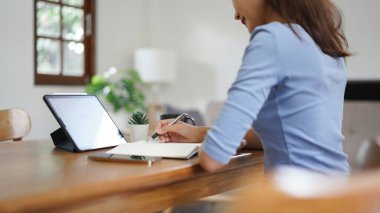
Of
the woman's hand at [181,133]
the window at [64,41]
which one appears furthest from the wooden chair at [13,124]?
the window at [64,41]

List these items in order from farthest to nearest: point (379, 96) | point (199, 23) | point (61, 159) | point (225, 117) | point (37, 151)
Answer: point (199, 23), point (379, 96), point (37, 151), point (61, 159), point (225, 117)

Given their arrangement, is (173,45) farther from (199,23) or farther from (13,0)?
(13,0)

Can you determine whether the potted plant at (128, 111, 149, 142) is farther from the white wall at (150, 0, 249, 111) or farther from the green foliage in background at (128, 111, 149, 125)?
the white wall at (150, 0, 249, 111)

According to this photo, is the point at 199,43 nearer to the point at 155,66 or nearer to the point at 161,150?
the point at 155,66

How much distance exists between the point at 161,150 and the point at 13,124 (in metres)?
0.91

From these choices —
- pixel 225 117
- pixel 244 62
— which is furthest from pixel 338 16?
pixel 225 117

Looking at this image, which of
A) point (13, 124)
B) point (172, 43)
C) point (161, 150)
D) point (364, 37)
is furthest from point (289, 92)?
point (172, 43)

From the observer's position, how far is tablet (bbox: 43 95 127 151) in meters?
1.30

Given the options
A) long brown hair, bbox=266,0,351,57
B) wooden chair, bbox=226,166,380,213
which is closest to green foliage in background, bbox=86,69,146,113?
long brown hair, bbox=266,0,351,57

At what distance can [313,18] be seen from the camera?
1133 mm

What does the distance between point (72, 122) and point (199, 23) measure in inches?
160

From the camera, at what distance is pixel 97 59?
492cm

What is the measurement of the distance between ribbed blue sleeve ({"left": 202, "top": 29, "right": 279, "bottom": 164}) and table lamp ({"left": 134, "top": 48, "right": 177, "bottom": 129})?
3.80 metres

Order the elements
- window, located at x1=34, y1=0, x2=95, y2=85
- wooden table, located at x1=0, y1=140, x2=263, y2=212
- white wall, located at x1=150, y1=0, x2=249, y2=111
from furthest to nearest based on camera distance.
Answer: white wall, located at x1=150, y1=0, x2=249, y2=111 → window, located at x1=34, y1=0, x2=95, y2=85 → wooden table, located at x1=0, y1=140, x2=263, y2=212
